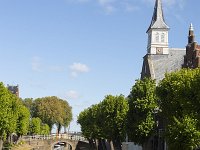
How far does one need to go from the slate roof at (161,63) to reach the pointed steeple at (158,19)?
705 centimetres

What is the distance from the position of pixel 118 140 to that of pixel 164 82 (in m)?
28.4

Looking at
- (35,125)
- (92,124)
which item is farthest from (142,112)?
(35,125)

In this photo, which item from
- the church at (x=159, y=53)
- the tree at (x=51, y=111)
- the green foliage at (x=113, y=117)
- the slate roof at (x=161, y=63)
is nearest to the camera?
the green foliage at (x=113, y=117)

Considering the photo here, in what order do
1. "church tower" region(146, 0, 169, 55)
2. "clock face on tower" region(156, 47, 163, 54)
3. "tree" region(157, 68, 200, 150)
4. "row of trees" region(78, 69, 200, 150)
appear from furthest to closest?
"church tower" region(146, 0, 169, 55) < "clock face on tower" region(156, 47, 163, 54) < "row of trees" region(78, 69, 200, 150) < "tree" region(157, 68, 200, 150)

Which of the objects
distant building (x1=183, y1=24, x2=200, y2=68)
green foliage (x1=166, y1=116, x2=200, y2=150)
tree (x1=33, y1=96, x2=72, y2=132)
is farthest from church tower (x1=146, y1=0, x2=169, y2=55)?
tree (x1=33, y1=96, x2=72, y2=132)

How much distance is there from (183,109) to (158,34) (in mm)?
55598

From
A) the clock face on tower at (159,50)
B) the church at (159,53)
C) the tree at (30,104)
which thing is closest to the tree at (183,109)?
the church at (159,53)

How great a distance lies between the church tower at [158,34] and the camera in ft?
339

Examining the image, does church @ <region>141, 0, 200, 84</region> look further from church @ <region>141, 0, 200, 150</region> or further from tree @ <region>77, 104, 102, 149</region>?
tree @ <region>77, 104, 102, 149</region>

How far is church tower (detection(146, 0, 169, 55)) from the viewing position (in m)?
103

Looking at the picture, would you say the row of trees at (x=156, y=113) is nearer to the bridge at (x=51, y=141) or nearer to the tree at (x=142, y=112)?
the tree at (x=142, y=112)

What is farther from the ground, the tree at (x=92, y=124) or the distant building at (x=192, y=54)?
the distant building at (x=192, y=54)

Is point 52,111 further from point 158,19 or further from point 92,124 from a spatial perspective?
point 158,19

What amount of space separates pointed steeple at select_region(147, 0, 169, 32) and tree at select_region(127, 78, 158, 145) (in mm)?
39240
